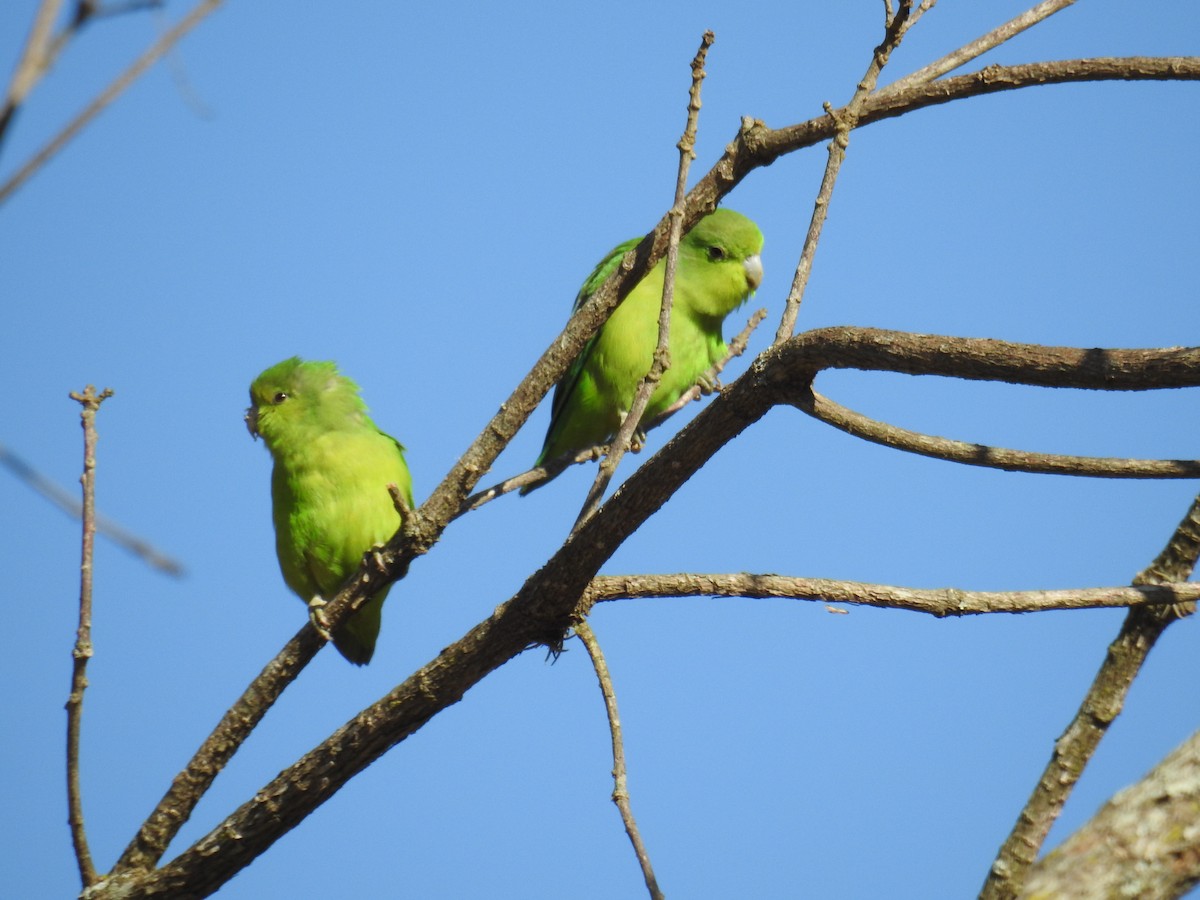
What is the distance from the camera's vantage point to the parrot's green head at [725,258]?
6438 millimetres

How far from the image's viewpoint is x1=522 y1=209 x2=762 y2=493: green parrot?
234 inches

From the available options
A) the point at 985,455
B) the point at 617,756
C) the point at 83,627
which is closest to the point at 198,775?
the point at 83,627

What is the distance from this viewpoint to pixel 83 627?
3.48 m

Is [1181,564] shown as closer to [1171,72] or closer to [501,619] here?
[1171,72]

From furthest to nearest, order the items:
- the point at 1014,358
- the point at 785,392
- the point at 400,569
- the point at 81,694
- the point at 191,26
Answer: the point at 400,569 < the point at 81,694 < the point at 785,392 < the point at 1014,358 < the point at 191,26

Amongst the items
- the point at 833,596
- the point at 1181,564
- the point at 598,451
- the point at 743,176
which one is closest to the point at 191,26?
the point at 833,596

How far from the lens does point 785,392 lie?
9.59 feet

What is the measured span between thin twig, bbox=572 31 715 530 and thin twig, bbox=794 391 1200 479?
0.43 meters

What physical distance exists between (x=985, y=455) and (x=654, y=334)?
306cm

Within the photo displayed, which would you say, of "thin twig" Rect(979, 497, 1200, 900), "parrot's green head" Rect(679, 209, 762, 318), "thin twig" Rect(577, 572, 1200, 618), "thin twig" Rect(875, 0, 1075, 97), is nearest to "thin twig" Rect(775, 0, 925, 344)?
"thin twig" Rect(875, 0, 1075, 97)

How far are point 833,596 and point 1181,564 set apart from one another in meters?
0.93

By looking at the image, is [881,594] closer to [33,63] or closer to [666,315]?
[666,315]

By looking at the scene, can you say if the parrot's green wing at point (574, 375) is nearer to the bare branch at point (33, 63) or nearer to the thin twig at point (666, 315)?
the thin twig at point (666, 315)

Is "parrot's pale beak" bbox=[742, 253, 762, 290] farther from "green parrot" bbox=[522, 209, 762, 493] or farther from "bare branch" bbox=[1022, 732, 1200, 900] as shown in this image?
"bare branch" bbox=[1022, 732, 1200, 900]
